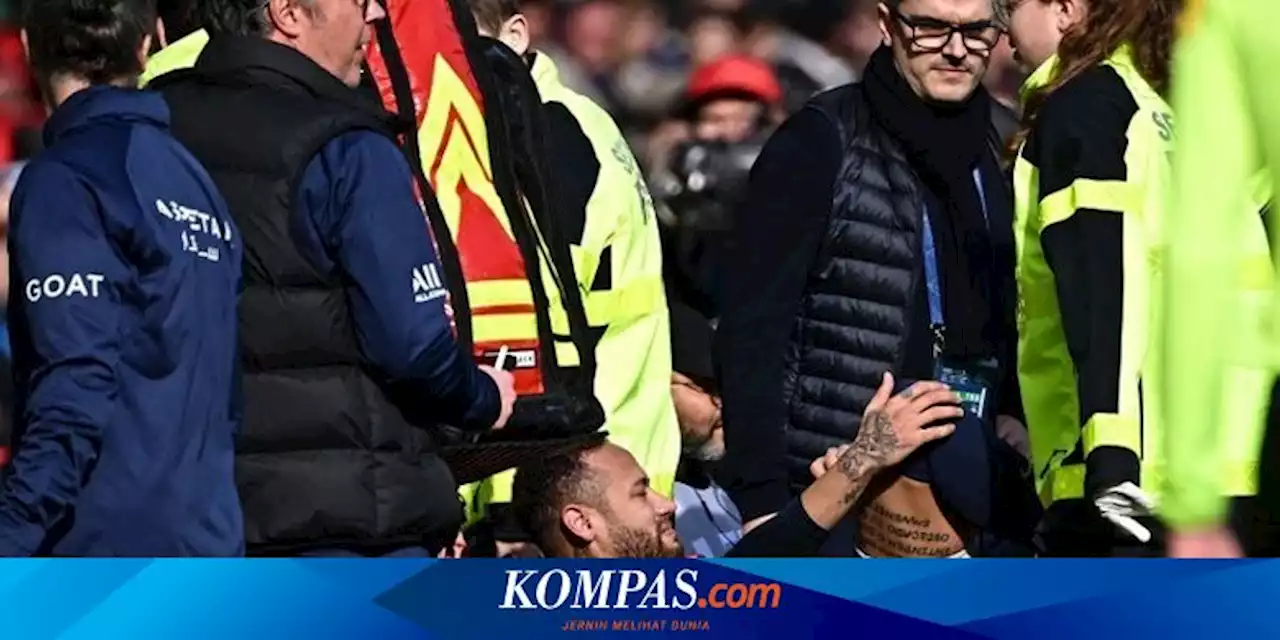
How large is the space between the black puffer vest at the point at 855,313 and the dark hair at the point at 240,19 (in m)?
1.28

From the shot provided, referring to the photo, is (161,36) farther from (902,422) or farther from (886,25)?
(902,422)

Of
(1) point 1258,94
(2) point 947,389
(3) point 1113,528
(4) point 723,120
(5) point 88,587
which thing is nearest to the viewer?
(1) point 1258,94

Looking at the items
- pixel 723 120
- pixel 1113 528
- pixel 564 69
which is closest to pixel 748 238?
pixel 1113 528

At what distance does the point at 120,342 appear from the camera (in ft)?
16.4

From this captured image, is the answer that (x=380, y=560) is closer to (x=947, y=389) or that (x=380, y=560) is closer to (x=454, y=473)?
(x=454, y=473)

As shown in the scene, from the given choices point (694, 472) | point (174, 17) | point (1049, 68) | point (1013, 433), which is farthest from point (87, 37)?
point (694, 472)

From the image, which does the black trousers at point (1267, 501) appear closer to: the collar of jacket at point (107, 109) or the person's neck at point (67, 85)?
the collar of jacket at point (107, 109)

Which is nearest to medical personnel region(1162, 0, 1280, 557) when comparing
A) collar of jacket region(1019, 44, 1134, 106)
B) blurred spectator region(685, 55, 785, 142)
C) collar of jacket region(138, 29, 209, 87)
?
collar of jacket region(1019, 44, 1134, 106)

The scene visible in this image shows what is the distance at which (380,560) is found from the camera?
17.0 ft

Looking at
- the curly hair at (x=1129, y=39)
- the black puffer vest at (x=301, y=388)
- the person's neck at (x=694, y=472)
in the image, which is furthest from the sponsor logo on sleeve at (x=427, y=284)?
the person's neck at (x=694, y=472)

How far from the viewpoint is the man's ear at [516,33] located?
22.0ft

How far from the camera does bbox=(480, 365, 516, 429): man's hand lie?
17.9ft

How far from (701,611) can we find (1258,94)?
5.68 ft

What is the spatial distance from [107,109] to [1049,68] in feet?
6.11
